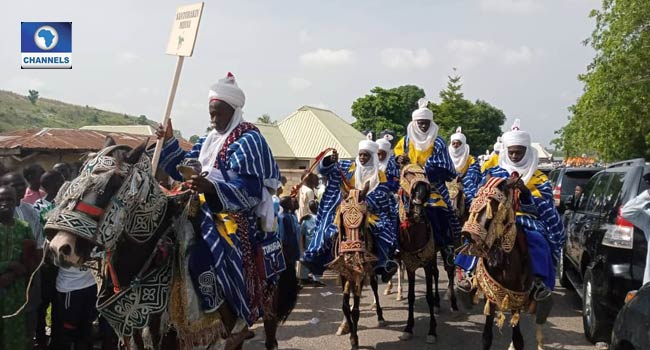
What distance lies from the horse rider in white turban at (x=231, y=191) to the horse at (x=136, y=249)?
0.11 m

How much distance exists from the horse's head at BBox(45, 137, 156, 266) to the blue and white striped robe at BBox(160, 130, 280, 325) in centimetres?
54

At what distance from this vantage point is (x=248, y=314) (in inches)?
156

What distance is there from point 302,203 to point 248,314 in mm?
8079

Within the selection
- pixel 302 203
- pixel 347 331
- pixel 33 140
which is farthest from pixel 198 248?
pixel 33 140

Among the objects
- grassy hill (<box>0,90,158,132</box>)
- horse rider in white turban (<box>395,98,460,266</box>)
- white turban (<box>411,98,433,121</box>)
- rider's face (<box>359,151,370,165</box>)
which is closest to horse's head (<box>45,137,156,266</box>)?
rider's face (<box>359,151,370,165</box>)

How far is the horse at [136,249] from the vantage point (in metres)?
2.84

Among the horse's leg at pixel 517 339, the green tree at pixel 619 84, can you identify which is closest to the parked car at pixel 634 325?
the horse's leg at pixel 517 339

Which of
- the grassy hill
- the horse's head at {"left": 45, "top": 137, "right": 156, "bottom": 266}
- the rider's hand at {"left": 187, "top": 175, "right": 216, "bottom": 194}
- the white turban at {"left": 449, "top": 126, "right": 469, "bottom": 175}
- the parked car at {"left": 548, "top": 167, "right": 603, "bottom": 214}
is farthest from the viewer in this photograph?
the grassy hill

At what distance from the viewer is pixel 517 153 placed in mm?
6176

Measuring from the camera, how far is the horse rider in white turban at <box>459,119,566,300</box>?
225 inches

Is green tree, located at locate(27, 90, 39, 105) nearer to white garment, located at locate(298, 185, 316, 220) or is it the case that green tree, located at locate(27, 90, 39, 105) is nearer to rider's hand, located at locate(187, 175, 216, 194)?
white garment, located at locate(298, 185, 316, 220)

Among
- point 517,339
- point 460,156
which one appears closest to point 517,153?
point 517,339

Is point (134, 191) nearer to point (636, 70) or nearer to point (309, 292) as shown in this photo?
point (309, 292)

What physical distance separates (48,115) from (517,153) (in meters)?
89.7
